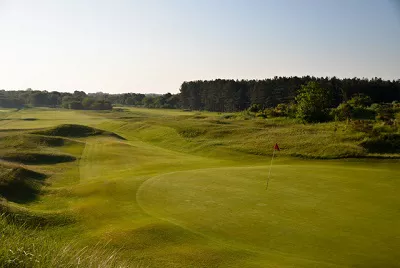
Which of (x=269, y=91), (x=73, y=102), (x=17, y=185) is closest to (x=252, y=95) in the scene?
(x=269, y=91)

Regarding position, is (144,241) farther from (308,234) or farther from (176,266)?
(308,234)

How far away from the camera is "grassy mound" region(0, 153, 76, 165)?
118ft

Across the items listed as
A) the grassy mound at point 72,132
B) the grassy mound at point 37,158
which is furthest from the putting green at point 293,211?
the grassy mound at point 72,132

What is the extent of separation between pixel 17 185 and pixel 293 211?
1722cm

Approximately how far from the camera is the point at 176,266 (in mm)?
12086

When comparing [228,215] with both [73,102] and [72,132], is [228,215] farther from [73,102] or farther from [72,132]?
[73,102]

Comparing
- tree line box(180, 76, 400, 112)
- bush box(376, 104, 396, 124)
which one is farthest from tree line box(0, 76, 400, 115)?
bush box(376, 104, 396, 124)

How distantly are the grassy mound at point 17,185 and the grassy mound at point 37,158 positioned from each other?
32.2 ft

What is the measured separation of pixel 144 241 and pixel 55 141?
38462mm

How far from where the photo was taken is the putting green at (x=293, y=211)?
12969mm

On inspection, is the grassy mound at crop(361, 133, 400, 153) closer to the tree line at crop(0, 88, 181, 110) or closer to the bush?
the bush

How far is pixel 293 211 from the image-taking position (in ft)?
55.5

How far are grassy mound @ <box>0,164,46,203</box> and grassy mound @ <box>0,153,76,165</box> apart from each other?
9.83 m

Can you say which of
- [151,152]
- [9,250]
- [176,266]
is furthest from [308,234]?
[151,152]
